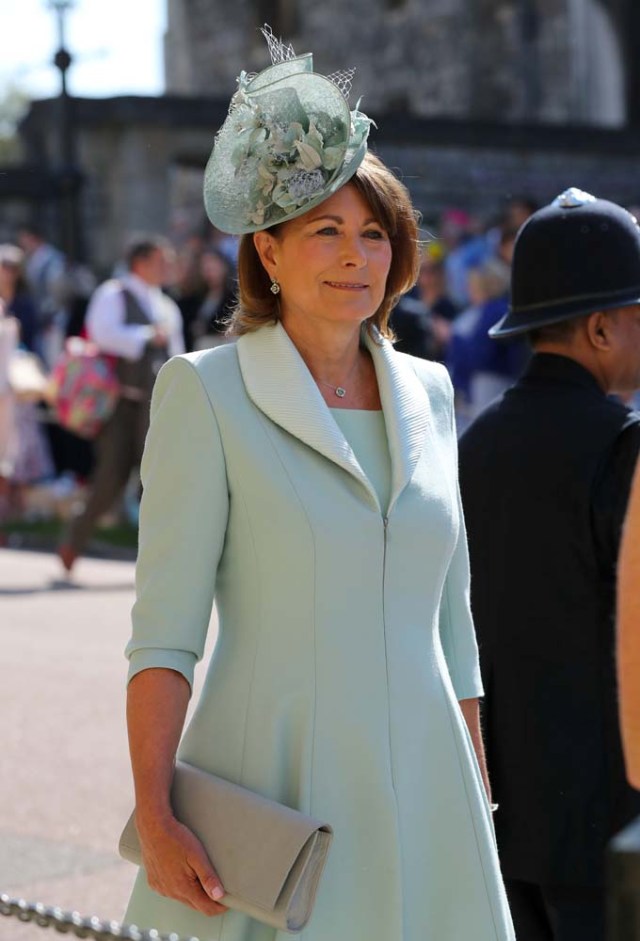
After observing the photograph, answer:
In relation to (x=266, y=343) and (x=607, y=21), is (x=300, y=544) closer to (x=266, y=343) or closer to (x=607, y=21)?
(x=266, y=343)

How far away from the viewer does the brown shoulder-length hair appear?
320 centimetres

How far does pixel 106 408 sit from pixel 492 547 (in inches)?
351

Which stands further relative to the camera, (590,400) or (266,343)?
(590,400)

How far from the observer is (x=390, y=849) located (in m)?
2.93

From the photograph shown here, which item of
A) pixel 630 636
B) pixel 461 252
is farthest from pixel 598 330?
pixel 461 252

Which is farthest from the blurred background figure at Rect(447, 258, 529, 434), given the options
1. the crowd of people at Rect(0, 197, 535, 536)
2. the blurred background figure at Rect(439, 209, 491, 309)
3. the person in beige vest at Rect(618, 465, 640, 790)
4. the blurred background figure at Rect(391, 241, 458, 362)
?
the person in beige vest at Rect(618, 465, 640, 790)

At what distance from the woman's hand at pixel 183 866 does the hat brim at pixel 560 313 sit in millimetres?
1544

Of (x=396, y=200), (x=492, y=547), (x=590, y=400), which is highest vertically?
(x=396, y=200)

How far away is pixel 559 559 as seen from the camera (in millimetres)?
3840

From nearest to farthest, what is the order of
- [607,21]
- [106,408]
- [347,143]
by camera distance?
1. [347,143]
2. [106,408]
3. [607,21]

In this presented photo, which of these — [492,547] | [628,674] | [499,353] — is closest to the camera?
[628,674]

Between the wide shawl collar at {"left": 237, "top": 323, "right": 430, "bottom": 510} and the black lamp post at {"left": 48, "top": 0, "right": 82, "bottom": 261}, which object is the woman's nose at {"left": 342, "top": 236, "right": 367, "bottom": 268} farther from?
the black lamp post at {"left": 48, "top": 0, "right": 82, "bottom": 261}

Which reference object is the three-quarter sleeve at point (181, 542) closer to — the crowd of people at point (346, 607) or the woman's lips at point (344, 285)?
the crowd of people at point (346, 607)

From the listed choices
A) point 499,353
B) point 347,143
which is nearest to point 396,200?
point 347,143
